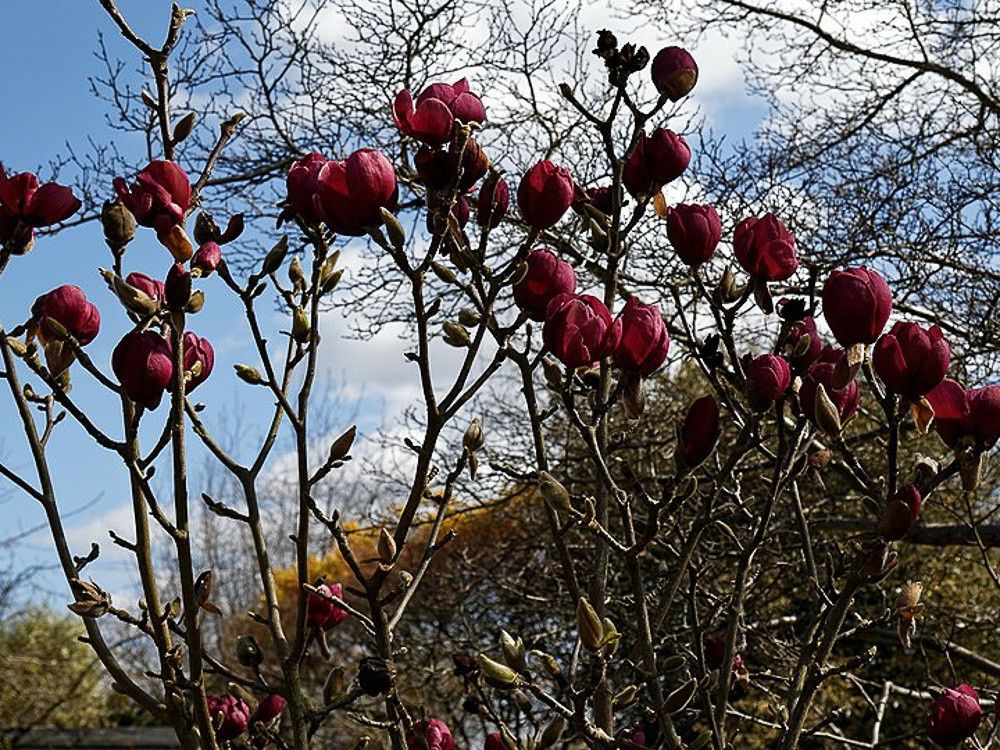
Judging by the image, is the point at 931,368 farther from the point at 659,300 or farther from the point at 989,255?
the point at 989,255

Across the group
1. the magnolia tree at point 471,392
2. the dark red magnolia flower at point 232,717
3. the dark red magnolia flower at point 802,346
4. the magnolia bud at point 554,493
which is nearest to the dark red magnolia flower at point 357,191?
the magnolia tree at point 471,392

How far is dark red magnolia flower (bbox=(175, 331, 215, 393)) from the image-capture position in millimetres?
1053

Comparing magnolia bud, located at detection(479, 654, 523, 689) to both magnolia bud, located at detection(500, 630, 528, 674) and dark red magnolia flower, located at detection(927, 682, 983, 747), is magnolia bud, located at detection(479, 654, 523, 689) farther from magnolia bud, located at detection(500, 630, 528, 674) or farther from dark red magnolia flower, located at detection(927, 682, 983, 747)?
dark red magnolia flower, located at detection(927, 682, 983, 747)

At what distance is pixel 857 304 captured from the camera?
3.05 feet

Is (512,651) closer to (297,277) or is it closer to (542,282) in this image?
(542,282)

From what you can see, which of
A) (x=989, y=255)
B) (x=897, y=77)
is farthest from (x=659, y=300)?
(x=897, y=77)

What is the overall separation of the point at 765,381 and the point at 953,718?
358 millimetres

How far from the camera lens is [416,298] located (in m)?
0.93

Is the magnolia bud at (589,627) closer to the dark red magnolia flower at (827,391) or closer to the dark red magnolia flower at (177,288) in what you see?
the dark red magnolia flower at (827,391)

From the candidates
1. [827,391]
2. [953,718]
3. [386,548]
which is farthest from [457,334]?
[953,718]

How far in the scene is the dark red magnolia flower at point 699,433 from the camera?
901 mm

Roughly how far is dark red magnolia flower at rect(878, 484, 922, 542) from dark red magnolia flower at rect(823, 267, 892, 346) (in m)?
0.12

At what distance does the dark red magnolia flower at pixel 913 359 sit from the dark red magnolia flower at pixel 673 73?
15.6 inches

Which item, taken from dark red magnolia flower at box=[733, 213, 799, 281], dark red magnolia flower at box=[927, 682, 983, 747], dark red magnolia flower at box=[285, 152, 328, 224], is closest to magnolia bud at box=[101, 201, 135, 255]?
dark red magnolia flower at box=[285, 152, 328, 224]
